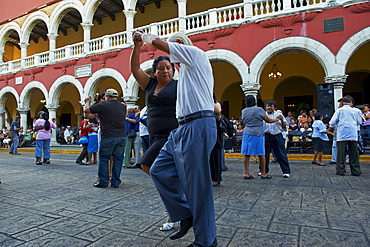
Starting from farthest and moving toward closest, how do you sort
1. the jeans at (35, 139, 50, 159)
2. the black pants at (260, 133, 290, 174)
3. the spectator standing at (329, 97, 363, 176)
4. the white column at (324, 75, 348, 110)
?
the white column at (324, 75, 348, 110), the jeans at (35, 139, 50, 159), the spectator standing at (329, 97, 363, 176), the black pants at (260, 133, 290, 174)

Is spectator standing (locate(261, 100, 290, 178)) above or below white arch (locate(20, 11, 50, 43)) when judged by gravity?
below

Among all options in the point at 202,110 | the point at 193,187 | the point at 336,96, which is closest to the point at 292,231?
the point at 193,187

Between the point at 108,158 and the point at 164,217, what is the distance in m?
2.18

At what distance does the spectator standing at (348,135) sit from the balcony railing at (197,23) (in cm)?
601

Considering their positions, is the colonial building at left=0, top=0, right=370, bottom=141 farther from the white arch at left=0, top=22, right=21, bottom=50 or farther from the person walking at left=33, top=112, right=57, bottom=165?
the person walking at left=33, top=112, right=57, bottom=165

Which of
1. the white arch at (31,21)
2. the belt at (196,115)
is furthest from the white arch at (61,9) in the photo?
the belt at (196,115)

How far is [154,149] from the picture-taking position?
2.64m

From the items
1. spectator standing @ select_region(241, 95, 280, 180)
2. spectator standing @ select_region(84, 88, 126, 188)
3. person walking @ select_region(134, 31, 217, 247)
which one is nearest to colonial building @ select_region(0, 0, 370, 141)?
spectator standing @ select_region(241, 95, 280, 180)

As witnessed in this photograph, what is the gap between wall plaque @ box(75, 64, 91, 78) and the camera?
14762 mm

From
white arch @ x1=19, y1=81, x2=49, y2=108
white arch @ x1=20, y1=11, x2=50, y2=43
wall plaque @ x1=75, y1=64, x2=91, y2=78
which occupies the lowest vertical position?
white arch @ x1=19, y1=81, x2=49, y2=108

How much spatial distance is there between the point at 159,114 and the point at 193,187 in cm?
97

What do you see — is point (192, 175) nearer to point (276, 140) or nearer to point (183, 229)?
point (183, 229)

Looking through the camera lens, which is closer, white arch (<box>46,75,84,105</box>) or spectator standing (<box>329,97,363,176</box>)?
spectator standing (<box>329,97,363,176</box>)

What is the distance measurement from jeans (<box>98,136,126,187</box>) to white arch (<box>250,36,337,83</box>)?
298 inches
